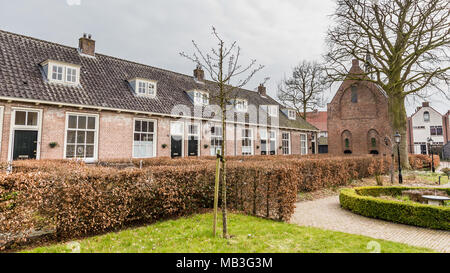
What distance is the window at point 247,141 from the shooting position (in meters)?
21.6

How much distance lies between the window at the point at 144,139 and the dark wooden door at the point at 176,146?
128 centimetres

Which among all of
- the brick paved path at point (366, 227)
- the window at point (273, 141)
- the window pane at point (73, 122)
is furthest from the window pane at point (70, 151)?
the window at point (273, 141)

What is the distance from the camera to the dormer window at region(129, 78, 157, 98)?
1614cm

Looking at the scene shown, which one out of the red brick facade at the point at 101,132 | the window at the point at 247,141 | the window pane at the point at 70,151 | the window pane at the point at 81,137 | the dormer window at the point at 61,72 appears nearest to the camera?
the red brick facade at the point at 101,132

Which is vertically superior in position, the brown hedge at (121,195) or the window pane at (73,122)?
the window pane at (73,122)

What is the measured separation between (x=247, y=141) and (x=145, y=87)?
9810 mm

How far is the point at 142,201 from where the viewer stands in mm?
5730

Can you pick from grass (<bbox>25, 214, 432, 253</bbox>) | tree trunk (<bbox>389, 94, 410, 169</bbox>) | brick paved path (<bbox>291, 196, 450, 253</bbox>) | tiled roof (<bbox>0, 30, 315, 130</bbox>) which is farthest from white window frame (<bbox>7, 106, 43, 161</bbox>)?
tree trunk (<bbox>389, 94, 410, 169</bbox>)

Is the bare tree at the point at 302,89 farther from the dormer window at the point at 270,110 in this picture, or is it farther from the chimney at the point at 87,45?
the chimney at the point at 87,45

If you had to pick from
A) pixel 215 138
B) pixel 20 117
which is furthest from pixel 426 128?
pixel 20 117

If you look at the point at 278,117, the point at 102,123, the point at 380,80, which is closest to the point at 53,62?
the point at 102,123

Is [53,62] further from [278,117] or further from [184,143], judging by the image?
[278,117]
